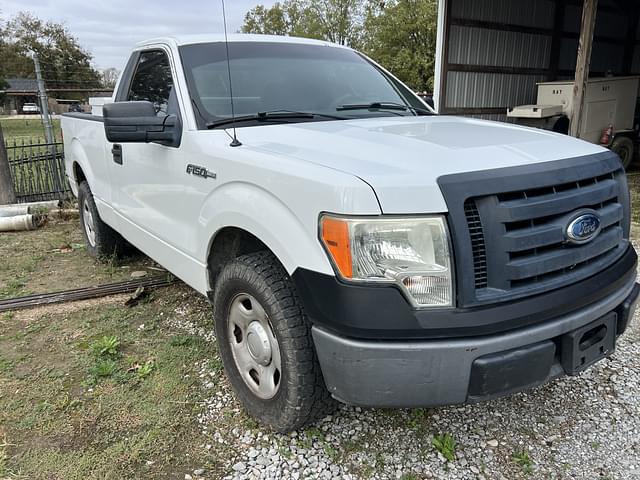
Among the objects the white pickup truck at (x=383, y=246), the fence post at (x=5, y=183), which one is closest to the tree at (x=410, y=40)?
the fence post at (x=5, y=183)

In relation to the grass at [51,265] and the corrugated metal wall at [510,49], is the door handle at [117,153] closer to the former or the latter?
the grass at [51,265]

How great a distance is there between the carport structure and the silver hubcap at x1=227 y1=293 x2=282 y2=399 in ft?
27.8

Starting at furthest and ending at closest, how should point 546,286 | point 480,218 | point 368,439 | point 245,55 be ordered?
point 245,55, point 368,439, point 546,286, point 480,218

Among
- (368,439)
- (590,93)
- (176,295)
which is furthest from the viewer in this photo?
(590,93)

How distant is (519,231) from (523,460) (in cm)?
111

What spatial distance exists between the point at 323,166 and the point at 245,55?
1.61m

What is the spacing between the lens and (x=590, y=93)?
9.80 meters

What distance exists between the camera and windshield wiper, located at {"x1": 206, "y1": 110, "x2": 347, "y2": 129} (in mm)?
2842

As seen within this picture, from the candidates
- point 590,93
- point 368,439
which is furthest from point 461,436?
point 590,93

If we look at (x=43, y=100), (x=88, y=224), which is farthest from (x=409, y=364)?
(x=43, y=100)

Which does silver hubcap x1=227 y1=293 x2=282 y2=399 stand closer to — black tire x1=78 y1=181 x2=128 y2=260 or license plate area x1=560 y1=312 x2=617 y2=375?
license plate area x1=560 y1=312 x2=617 y2=375

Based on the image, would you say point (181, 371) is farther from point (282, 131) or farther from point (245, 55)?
point (245, 55)

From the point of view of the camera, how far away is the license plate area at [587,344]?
6.75 ft

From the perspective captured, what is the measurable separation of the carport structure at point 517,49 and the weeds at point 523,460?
8.14 m
